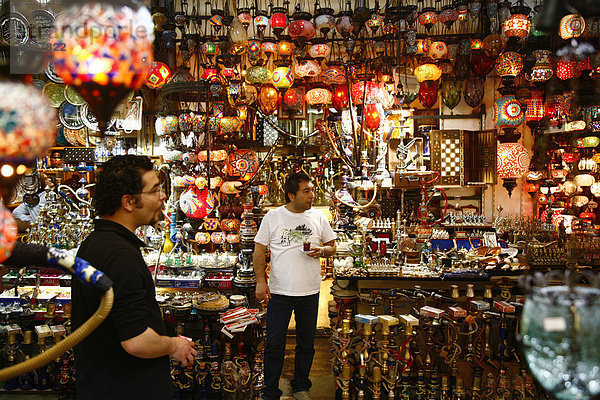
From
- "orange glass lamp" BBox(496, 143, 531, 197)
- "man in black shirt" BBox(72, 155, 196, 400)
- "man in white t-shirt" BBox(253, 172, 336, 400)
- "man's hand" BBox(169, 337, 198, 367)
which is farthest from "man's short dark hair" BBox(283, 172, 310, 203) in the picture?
"orange glass lamp" BBox(496, 143, 531, 197)

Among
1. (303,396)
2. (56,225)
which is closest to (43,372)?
(56,225)

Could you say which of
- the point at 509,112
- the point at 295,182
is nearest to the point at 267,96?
the point at 295,182

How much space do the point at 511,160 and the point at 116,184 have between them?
16.4ft

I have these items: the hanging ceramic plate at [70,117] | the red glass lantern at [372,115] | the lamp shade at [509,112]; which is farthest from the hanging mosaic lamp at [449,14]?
A: the hanging ceramic plate at [70,117]

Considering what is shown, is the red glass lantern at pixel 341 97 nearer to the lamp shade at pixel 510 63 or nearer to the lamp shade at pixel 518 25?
the lamp shade at pixel 510 63

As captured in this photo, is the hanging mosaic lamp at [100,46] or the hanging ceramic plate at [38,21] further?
the hanging ceramic plate at [38,21]

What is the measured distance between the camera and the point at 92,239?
1525 mm

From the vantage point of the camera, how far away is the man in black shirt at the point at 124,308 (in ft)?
4.61

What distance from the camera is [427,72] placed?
4.96 metres

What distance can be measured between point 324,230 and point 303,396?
1013mm

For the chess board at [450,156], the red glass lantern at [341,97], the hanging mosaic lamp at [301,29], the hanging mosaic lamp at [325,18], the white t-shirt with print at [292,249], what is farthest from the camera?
the chess board at [450,156]

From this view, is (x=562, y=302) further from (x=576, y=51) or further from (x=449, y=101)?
(x=449, y=101)

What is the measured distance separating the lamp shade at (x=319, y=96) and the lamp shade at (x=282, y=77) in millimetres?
334

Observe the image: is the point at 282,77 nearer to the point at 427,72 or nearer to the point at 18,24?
the point at 427,72
